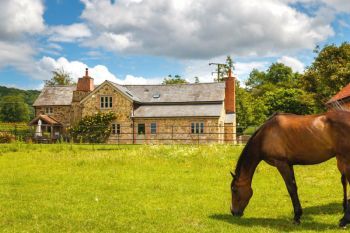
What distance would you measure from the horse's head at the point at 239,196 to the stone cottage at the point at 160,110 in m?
31.2

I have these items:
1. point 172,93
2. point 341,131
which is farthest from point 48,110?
point 341,131

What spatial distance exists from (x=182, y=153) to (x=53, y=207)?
11.6 m

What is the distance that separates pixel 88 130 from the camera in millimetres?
44125

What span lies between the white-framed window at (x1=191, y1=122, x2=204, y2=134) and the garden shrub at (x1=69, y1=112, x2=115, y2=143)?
29.3ft

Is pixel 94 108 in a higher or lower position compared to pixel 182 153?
higher

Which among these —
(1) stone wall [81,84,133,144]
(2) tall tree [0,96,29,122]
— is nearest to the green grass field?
(1) stone wall [81,84,133,144]

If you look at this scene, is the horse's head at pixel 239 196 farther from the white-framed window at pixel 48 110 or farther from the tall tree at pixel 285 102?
the tall tree at pixel 285 102

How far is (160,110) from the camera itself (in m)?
44.3

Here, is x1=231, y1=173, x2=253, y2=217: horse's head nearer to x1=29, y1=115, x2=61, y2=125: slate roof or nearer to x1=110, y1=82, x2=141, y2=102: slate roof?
x1=110, y1=82, x2=141, y2=102: slate roof

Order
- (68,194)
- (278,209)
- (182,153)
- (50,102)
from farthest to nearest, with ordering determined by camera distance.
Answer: (50,102) < (182,153) < (68,194) < (278,209)

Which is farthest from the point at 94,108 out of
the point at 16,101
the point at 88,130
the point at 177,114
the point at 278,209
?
the point at 16,101

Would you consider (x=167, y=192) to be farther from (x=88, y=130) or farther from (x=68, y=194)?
(x=88, y=130)

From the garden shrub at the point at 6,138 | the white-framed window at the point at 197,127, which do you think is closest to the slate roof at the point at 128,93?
the white-framed window at the point at 197,127

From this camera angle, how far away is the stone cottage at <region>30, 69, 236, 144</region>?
41719mm
